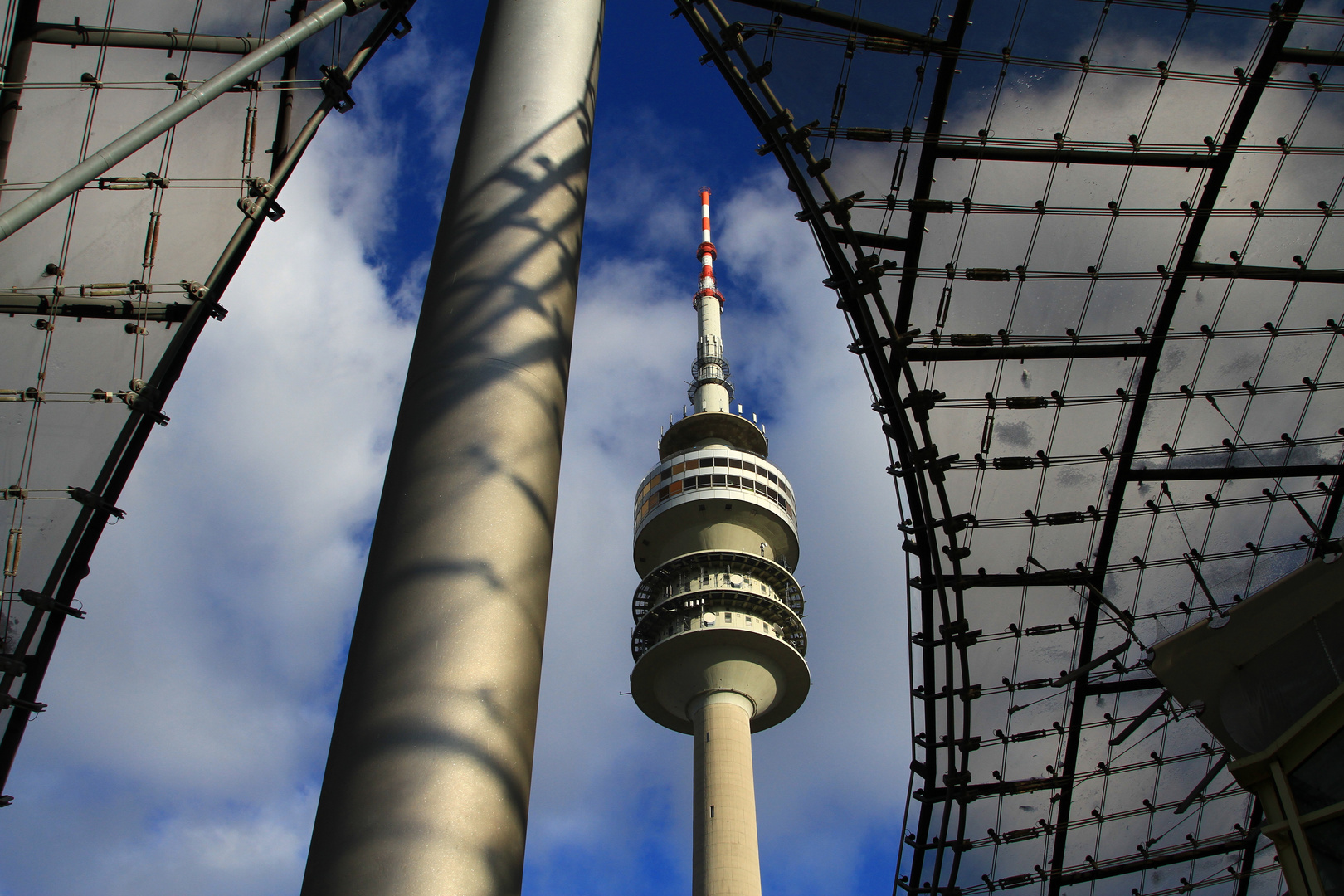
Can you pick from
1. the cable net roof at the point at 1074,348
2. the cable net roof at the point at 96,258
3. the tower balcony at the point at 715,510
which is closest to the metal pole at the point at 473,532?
the cable net roof at the point at 96,258

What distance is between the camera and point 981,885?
97.0 feet

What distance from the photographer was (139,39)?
49.0 feet

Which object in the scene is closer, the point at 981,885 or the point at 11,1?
the point at 11,1

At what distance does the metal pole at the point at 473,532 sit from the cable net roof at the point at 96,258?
5.98 metres

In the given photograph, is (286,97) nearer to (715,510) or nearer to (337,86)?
(337,86)

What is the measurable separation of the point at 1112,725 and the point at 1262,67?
56.7 feet

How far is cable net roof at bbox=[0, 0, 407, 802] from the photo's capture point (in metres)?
14.5

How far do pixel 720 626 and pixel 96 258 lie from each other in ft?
122

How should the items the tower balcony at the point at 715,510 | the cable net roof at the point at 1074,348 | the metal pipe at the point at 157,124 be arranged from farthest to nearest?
the tower balcony at the point at 715,510, the cable net roof at the point at 1074,348, the metal pipe at the point at 157,124

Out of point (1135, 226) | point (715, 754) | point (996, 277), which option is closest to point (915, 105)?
point (996, 277)

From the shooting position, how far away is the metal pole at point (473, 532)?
22.1 feet

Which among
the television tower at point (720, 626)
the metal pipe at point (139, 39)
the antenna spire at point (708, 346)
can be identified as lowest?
the metal pipe at point (139, 39)

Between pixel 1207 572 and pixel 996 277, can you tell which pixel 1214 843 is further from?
pixel 996 277

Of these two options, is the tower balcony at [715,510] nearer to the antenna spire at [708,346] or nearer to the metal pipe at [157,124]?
the antenna spire at [708,346]
